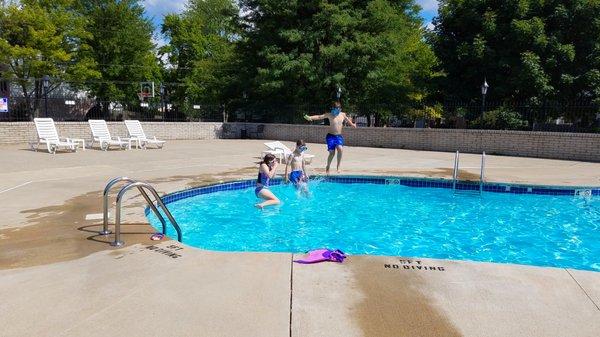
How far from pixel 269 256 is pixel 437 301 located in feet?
5.93

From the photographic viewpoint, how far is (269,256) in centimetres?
449

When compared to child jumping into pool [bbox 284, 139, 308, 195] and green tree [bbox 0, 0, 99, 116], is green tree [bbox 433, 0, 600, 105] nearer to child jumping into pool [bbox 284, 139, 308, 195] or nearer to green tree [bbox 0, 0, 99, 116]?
child jumping into pool [bbox 284, 139, 308, 195]

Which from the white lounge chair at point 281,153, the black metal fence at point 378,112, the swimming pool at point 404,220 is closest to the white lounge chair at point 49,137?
the black metal fence at point 378,112

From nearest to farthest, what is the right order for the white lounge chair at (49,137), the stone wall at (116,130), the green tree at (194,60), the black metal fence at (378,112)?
the white lounge chair at (49,137) → the stone wall at (116,130) → the black metal fence at (378,112) → the green tree at (194,60)

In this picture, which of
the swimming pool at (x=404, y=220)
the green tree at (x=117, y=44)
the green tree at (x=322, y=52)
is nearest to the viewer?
the swimming pool at (x=404, y=220)

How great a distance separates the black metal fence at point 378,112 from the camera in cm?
1866

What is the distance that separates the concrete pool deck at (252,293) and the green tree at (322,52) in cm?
1945

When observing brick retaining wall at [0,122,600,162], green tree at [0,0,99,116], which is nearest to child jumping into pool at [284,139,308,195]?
brick retaining wall at [0,122,600,162]

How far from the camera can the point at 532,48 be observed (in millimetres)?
20859

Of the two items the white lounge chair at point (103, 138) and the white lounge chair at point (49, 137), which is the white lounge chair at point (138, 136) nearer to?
A: the white lounge chair at point (103, 138)

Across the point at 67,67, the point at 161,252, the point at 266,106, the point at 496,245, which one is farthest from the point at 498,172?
the point at 67,67

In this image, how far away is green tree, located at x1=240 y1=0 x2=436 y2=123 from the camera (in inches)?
926

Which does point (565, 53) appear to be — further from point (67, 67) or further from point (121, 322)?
point (67, 67)

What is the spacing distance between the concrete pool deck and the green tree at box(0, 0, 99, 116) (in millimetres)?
20874
